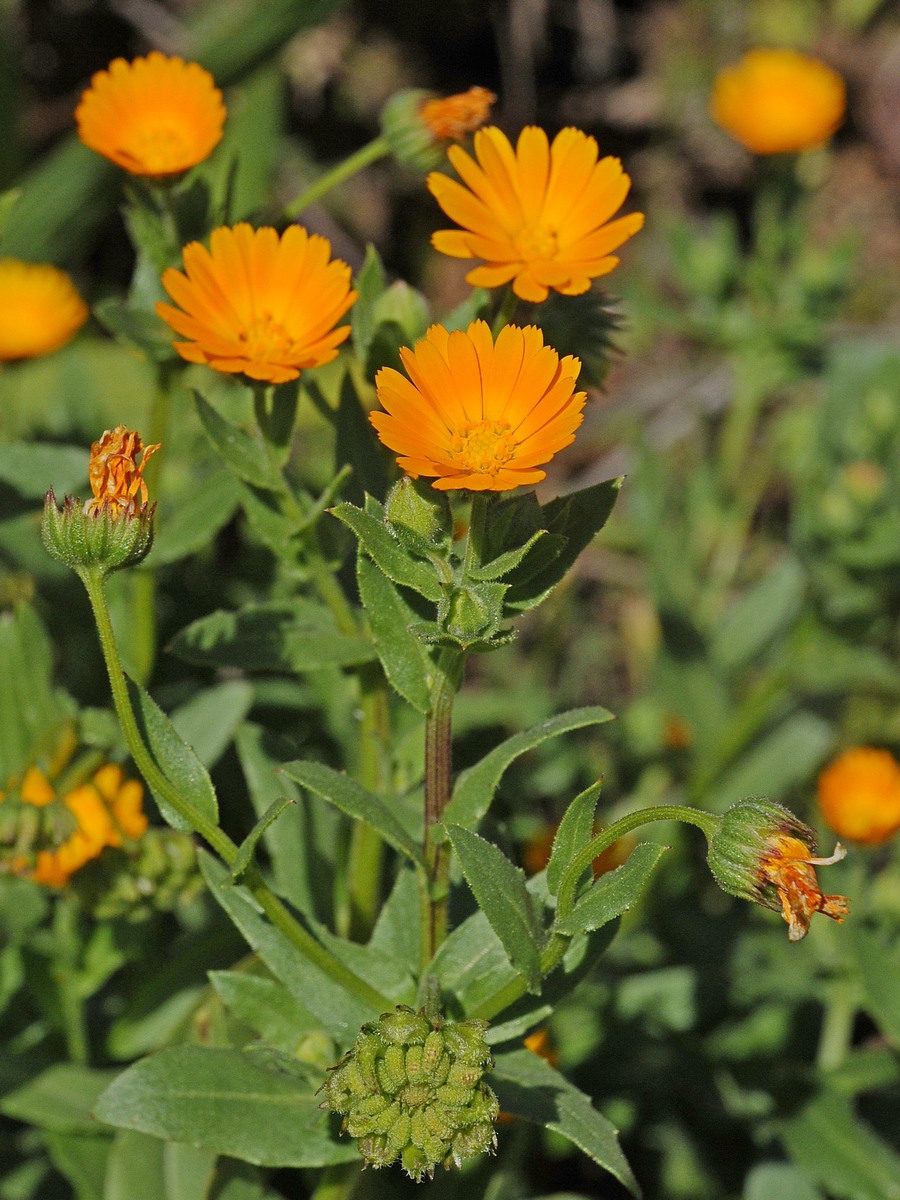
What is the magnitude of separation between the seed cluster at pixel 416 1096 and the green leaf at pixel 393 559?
0.53 meters

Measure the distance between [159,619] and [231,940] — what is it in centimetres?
78

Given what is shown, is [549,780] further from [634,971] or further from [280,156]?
[280,156]

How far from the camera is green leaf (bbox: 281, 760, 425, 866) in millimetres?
1617

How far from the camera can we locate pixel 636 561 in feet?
14.8

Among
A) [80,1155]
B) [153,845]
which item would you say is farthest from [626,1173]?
[80,1155]

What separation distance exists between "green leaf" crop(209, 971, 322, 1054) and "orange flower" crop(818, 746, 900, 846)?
4.67ft

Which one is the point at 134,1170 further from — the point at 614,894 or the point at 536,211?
the point at 536,211

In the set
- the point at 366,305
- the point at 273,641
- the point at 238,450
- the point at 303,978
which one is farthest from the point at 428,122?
the point at 303,978

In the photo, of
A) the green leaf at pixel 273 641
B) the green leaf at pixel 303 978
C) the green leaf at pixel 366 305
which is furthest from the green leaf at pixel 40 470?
the green leaf at pixel 303 978

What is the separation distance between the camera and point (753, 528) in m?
4.70

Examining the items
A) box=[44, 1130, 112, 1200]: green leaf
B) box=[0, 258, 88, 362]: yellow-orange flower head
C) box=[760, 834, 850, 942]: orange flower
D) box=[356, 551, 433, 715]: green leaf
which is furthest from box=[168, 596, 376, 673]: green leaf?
box=[0, 258, 88, 362]: yellow-orange flower head

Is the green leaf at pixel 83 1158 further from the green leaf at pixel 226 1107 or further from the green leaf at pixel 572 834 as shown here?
the green leaf at pixel 572 834

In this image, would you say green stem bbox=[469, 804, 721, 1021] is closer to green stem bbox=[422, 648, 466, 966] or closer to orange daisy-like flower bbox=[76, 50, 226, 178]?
green stem bbox=[422, 648, 466, 966]

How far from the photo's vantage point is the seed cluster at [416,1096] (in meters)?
1.47
